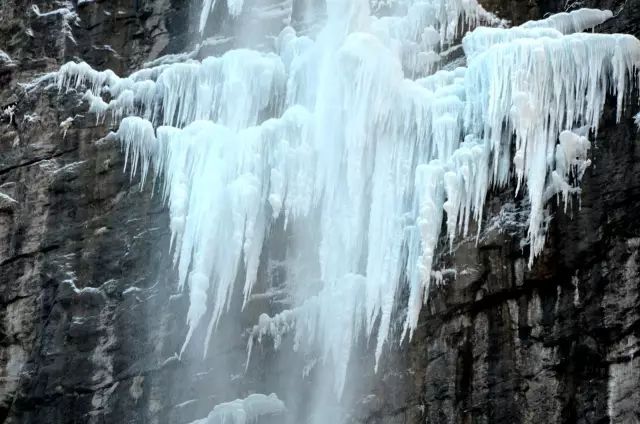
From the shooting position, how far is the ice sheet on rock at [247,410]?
16.4 meters

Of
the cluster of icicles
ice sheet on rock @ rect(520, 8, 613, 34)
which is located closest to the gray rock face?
ice sheet on rock @ rect(520, 8, 613, 34)

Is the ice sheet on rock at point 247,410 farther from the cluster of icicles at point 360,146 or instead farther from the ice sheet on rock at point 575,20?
the ice sheet on rock at point 575,20

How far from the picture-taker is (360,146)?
52.5 ft

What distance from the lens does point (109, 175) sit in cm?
1855

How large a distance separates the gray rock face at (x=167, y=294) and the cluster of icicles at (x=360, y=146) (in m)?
0.46

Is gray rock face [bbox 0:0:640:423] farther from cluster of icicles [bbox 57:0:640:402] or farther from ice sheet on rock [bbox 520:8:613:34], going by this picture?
cluster of icicles [bbox 57:0:640:402]

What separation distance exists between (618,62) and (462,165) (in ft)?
8.47

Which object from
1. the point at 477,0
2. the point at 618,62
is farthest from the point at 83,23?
the point at 618,62

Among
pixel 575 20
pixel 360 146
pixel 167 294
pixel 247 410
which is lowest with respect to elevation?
pixel 247 410

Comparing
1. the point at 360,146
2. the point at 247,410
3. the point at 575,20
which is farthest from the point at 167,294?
the point at 575,20

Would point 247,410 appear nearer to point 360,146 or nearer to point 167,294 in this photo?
point 167,294

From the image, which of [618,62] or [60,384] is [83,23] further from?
[618,62]

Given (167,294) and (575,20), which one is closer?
(575,20)

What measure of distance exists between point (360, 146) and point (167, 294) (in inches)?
166
